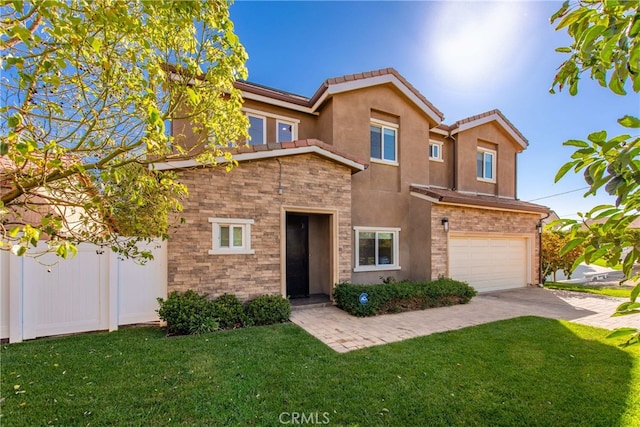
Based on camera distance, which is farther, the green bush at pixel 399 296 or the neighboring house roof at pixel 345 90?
the neighboring house roof at pixel 345 90

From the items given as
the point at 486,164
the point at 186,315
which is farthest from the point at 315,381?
the point at 486,164

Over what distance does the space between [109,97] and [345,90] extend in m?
8.35

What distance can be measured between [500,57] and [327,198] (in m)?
6.29

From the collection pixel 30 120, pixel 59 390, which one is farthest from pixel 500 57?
pixel 59 390

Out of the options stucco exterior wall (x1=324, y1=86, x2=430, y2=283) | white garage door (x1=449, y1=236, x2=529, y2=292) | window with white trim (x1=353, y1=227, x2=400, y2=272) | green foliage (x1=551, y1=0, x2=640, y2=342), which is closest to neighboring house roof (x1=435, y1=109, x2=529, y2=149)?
stucco exterior wall (x1=324, y1=86, x2=430, y2=283)

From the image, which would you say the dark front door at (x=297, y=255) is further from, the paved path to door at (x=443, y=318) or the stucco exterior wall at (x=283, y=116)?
the stucco exterior wall at (x=283, y=116)

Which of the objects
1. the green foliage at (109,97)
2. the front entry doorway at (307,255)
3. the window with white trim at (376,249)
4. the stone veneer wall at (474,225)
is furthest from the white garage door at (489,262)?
the green foliage at (109,97)

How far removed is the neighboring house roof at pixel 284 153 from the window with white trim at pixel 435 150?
5.76m

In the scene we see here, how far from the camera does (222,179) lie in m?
8.27

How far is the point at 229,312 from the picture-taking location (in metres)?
7.46

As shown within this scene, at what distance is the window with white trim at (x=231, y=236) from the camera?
8133 millimetres

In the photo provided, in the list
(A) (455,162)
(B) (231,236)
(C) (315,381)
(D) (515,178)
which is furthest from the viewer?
(D) (515,178)

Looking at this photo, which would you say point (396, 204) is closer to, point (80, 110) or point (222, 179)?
point (222, 179)

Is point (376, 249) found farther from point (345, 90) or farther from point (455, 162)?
point (455, 162)
